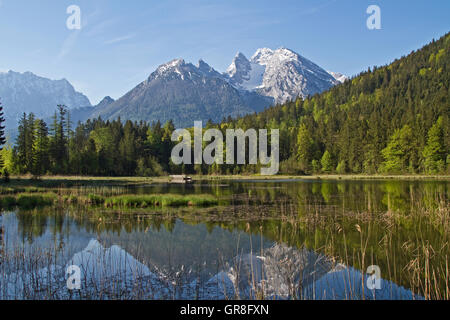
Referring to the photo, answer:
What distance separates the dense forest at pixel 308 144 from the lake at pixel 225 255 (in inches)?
2364

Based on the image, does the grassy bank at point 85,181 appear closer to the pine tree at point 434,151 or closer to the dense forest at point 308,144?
the dense forest at point 308,144

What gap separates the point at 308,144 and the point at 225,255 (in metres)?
106

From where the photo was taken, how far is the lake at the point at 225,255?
401 inches

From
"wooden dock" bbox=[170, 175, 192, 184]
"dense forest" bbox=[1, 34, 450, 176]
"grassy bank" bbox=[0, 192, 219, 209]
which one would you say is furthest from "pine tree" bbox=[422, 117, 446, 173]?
"grassy bank" bbox=[0, 192, 219, 209]

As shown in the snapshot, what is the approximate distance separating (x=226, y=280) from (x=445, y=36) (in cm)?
22992

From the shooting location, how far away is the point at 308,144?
116812 millimetres

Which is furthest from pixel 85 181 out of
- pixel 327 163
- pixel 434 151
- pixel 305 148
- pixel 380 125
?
pixel 380 125

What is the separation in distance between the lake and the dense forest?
60050 millimetres

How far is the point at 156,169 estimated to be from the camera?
10356cm

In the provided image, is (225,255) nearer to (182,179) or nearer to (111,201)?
(111,201)

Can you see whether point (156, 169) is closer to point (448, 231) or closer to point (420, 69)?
point (448, 231)

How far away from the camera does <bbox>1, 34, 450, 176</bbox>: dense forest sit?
3356 inches

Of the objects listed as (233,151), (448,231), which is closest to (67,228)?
(448,231)

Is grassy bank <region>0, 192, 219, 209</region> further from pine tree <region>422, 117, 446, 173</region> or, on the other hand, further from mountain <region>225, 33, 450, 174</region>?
pine tree <region>422, 117, 446, 173</region>
